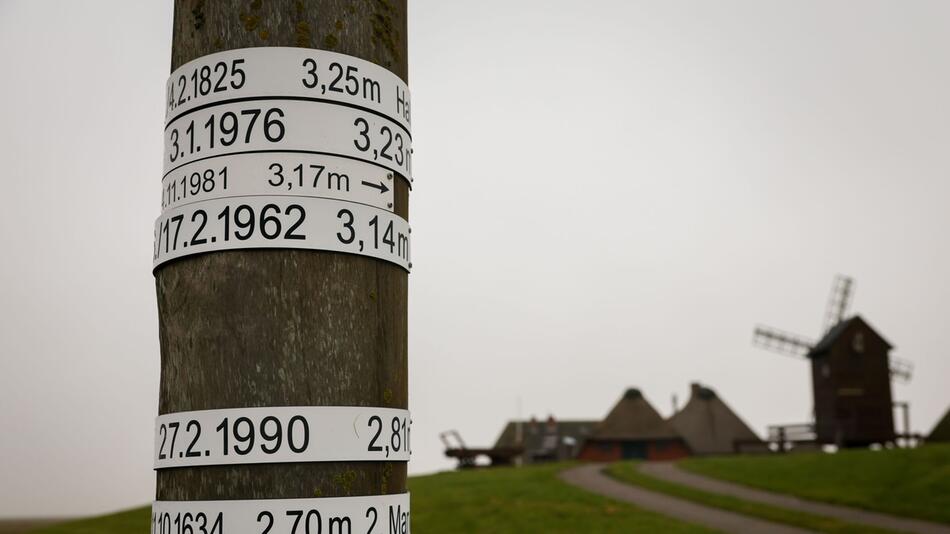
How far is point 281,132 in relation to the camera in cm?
259

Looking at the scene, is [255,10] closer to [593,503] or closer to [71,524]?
[593,503]

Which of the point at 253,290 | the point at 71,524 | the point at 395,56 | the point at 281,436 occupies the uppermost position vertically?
the point at 395,56

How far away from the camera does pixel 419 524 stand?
2119cm

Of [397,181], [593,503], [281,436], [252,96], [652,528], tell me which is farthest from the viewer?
[593,503]

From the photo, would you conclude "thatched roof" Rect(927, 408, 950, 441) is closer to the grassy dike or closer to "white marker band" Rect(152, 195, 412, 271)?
the grassy dike

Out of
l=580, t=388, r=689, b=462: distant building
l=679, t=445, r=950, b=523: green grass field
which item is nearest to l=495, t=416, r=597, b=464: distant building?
l=580, t=388, r=689, b=462: distant building

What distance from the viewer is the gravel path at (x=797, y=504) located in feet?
67.6

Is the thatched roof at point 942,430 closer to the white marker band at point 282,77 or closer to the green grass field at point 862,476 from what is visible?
the green grass field at point 862,476

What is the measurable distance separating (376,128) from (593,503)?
872 inches

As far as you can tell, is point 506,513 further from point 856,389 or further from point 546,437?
point 546,437

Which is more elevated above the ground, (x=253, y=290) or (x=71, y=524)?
(x=253, y=290)

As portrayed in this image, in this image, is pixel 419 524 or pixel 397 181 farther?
pixel 419 524

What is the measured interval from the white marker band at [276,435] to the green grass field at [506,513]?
17914 millimetres

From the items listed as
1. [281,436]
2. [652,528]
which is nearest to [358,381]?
[281,436]
